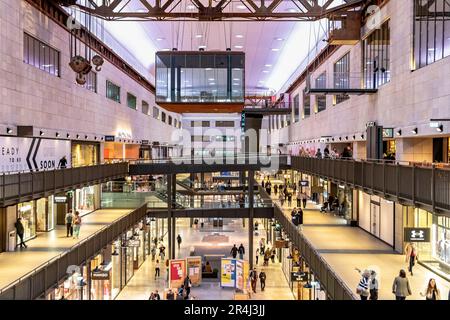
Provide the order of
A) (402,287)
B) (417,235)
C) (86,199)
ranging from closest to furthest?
1. (402,287)
2. (417,235)
3. (86,199)

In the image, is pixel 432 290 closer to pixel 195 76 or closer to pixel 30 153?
pixel 30 153

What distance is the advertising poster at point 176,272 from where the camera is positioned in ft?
96.0

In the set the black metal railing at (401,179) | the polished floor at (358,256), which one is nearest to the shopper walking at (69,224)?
the polished floor at (358,256)

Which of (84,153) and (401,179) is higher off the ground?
(84,153)

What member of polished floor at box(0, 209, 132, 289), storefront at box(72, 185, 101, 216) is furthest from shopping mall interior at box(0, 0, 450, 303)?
storefront at box(72, 185, 101, 216)

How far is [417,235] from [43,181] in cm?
1476

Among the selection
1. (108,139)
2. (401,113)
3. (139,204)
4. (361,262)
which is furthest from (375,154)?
(108,139)

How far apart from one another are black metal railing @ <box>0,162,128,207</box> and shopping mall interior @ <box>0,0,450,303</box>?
0.38 ft

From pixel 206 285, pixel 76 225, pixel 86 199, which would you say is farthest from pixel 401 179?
pixel 86 199

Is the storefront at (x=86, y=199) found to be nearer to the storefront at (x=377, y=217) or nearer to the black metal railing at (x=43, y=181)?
the black metal railing at (x=43, y=181)

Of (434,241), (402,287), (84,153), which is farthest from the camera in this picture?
(84,153)

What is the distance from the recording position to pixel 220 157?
39500mm

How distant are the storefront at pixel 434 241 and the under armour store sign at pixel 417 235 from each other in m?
0.08

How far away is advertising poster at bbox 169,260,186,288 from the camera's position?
96.0 feet
